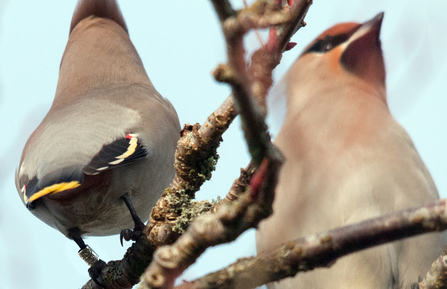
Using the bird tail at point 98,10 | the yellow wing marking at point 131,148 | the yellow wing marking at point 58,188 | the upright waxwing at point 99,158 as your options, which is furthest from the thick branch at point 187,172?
the bird tail at point 98,10

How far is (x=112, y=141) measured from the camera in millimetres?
3525

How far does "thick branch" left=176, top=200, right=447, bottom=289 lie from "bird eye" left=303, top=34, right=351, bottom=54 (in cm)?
182

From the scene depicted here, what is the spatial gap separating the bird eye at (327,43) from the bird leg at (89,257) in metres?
1.73

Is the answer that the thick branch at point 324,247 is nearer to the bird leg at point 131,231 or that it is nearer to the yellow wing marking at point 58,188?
the bird leg at point 131,231

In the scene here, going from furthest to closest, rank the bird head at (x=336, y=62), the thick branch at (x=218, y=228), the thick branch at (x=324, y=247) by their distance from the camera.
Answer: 1. the bird head at (x=336, y=62)
2. the thick branch at (x=218, y=228)
3. the thick branch at (x=324, y=247)

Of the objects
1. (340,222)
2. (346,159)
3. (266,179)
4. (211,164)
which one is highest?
(266,179)

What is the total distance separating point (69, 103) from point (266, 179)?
316cm

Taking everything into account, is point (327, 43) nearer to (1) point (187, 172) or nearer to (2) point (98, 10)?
(1) point (187, 172)

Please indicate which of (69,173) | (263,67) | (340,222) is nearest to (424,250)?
(340,222)

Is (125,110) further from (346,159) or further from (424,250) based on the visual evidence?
(424,250)

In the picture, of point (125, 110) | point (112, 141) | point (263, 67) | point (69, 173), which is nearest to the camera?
point (263, 67)

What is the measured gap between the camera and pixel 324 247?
137 centimetres

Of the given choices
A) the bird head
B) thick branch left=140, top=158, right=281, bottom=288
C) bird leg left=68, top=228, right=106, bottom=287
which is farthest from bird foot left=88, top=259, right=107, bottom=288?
thick branch left=140, top=158, right=281, bottom=288

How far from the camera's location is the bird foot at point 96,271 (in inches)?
123
